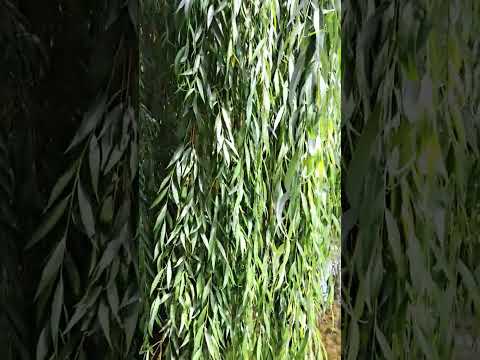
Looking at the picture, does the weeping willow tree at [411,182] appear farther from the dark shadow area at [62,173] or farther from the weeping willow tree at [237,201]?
the weeping willow tree at [237,201]

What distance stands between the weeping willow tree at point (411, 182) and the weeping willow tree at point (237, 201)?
76cm

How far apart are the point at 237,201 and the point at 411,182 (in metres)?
0.84

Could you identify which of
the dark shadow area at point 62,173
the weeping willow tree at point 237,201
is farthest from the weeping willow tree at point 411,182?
the weeping willow tree at point 237,201

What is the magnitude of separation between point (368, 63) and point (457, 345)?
309 mm

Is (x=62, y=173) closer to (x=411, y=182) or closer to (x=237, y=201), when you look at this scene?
(x=411, y=182)

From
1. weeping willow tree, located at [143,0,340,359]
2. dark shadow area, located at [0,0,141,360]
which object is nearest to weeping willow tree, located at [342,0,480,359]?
dark shadow area, located at [0,0,141,360]

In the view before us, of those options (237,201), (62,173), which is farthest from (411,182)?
(237,201)

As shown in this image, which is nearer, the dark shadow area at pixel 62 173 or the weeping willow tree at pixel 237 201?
the dark shadow area at pixel 62 173

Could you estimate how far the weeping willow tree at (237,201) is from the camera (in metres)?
1.42

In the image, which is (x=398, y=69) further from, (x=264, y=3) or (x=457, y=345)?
(x=264, y=3)

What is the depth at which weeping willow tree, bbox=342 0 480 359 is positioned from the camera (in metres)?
0.62

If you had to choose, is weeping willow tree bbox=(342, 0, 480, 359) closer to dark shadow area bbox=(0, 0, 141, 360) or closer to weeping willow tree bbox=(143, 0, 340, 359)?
dark shadow area bbox=(0, 0, 141, 360)

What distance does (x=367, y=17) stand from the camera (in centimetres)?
63

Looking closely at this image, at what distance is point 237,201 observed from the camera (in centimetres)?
145
